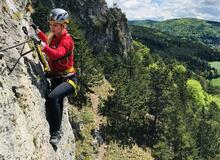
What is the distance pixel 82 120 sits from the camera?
75.6 m

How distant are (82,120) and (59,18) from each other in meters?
65.8

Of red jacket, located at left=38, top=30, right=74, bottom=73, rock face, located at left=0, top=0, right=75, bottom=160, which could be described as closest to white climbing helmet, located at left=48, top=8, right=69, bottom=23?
red jacket, located at left=38, top=30, right=74, bottom=73

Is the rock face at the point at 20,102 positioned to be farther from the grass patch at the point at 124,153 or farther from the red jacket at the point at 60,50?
the grass patch at the point at 124,153

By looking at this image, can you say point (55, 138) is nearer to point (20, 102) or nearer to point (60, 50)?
point (20, 102)

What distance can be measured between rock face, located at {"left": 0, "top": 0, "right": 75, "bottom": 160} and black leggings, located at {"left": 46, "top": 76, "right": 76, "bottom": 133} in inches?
11.2

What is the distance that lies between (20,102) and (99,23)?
124 metres

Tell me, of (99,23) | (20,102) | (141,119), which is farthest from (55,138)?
(99,23)

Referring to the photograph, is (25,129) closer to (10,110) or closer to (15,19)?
Result: (10,110)

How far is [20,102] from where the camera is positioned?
9.99m

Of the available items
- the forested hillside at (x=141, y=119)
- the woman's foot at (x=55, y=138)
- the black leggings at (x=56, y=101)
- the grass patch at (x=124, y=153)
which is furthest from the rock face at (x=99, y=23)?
the woman's foot at (x=55, y=138)

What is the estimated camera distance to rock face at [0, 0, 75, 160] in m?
8.70

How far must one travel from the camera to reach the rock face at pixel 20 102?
870cm

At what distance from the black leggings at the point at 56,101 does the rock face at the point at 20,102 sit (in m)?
0.29

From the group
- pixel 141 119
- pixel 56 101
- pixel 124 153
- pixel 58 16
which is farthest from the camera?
pixel 141 119
